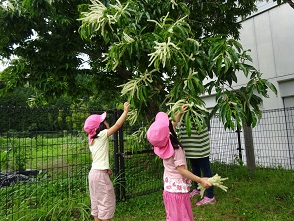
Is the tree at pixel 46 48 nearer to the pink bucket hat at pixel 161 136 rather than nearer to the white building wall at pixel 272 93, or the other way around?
the pink bucket hat at pixel 161 136

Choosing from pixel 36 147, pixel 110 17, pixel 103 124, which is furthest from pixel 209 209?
pixel 110 17

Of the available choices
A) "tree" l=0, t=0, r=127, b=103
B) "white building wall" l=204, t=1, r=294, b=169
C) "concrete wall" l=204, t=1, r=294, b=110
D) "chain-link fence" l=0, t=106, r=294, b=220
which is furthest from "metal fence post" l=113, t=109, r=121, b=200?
"concrete wall" l=204, t=1, r=294, b=110

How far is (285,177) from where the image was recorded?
17.4 feet

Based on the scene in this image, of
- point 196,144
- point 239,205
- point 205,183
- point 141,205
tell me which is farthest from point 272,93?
point 205,183

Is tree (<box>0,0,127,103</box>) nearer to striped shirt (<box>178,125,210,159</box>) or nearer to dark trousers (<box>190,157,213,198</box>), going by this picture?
striped shirt (<box>178,125,210,159</box>)

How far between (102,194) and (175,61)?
5.48ft

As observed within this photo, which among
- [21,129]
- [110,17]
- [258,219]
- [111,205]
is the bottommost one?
[258,219]

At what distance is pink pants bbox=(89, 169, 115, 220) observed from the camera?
9.59 ft

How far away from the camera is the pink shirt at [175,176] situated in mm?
2406

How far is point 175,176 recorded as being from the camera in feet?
8.03

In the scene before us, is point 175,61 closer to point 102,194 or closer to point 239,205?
point 102,194

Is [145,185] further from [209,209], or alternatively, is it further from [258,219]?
[258,219]

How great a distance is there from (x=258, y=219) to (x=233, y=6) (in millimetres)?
4069

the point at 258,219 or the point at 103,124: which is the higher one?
the point at 103,124
